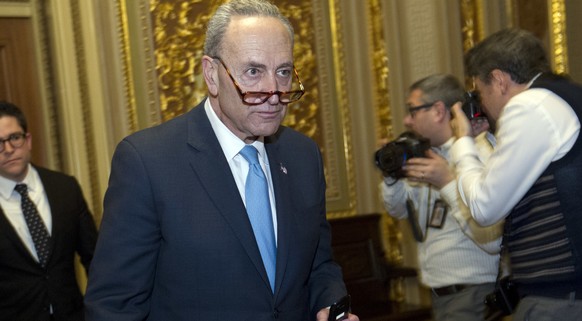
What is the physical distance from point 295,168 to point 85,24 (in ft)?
9.31

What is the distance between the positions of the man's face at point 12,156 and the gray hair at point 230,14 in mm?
1792

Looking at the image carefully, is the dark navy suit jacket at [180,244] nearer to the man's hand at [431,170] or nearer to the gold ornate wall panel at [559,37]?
the man's hand at [431,170]

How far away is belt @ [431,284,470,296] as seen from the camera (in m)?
3.33

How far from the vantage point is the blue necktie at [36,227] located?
3.45 metres

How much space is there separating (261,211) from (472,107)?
129 cm

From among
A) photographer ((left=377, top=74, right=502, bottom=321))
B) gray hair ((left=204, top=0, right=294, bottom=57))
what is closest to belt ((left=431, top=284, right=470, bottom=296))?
photographer ((left=377, top=74, right=502, bottom=321))

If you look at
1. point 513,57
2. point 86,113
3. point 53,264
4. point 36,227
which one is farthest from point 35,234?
point 513,57

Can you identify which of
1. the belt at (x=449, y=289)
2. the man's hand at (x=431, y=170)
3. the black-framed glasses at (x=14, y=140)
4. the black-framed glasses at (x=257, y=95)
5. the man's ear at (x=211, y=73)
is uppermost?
Answer: the man's ear at (x=211, y=73)

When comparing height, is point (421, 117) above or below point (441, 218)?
above

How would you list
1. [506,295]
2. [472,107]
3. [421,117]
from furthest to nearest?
[421,117], [472,107], [506,295]

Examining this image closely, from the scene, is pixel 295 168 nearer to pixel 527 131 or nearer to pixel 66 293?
pixel 527 131

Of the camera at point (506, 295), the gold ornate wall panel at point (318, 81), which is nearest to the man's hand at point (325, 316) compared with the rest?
the camera at point (506, 295)

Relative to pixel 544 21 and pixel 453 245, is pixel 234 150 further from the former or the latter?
pixel 544 21

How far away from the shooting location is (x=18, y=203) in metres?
3.53
